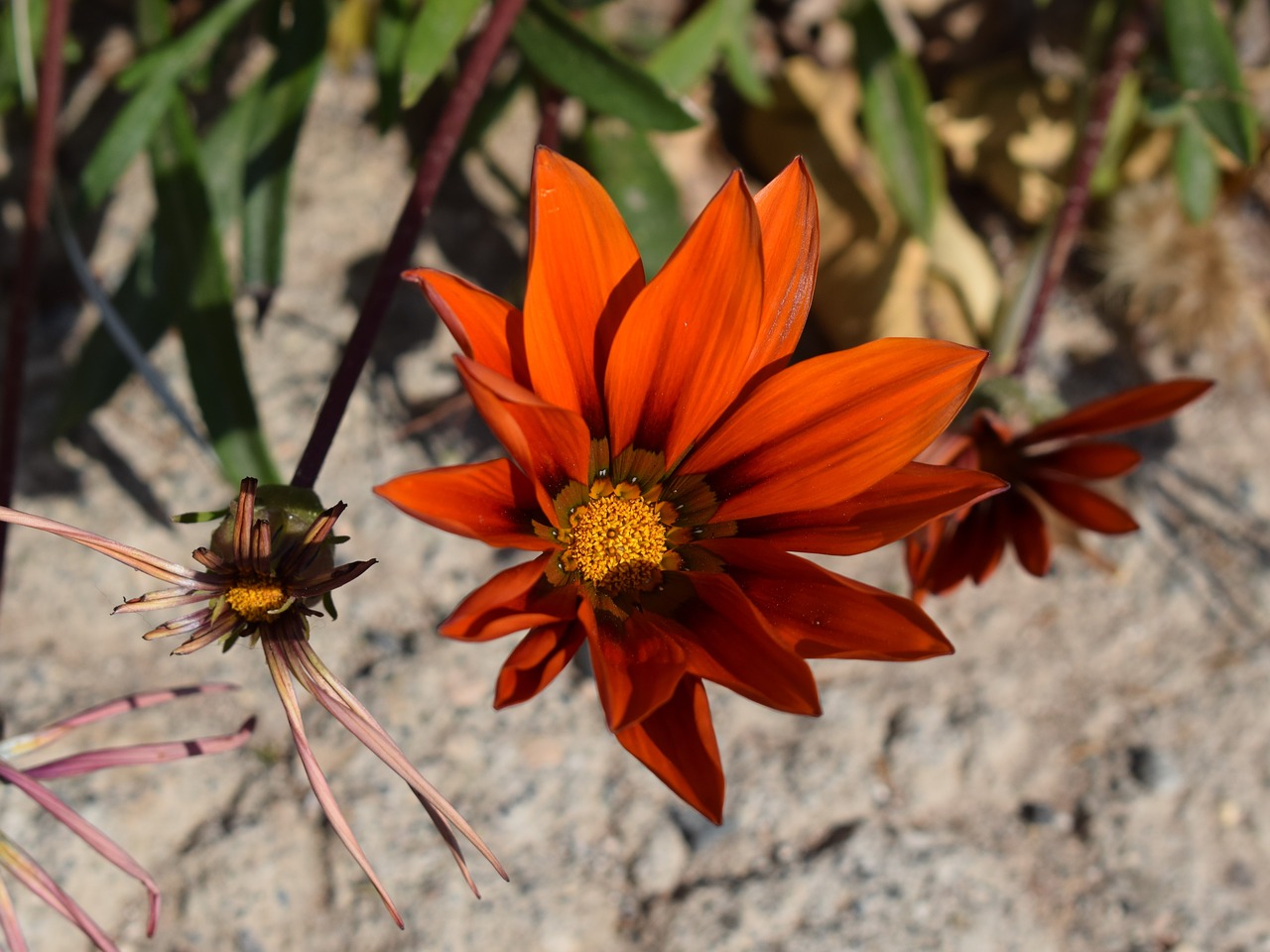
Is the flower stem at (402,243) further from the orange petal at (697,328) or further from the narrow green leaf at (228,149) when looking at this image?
the narrow green leaf at (228,149)

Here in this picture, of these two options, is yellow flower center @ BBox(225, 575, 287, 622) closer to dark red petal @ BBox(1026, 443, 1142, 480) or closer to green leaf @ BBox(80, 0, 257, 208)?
dark red petal @ BBox(1026, 443, 1142, 480)

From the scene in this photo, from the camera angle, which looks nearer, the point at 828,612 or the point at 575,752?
the point at 828,612

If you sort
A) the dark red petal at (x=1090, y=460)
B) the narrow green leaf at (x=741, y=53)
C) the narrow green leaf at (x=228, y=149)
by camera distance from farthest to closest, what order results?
the narrow green leaf at (x=741, y=53), the narrow green leaf at (x=228, y=149), the dark red petal at (x=1090, y=460)

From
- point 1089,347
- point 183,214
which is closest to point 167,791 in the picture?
point 183,214

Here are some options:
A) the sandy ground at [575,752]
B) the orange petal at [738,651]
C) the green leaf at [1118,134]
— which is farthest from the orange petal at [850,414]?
the green leaf at [1118,134]

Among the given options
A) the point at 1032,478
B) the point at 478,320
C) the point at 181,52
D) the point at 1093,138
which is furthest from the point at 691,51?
the point at 478,320

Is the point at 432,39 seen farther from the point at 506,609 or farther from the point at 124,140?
the point at 506,609
